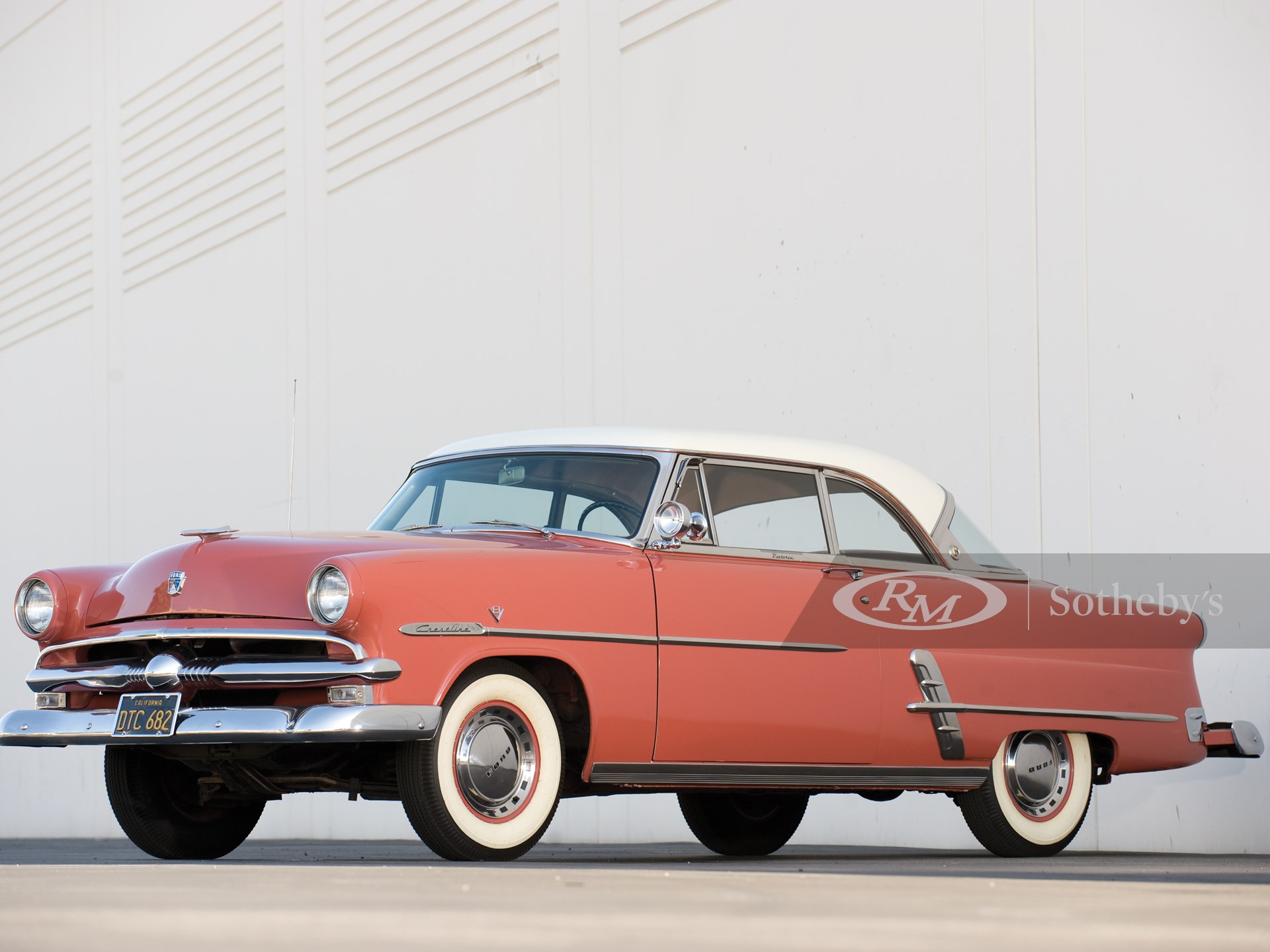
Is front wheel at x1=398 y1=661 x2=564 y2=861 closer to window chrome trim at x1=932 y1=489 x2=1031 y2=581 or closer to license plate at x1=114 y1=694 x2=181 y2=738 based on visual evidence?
license plate at x1=114 y1=694 x2=181 y2=738

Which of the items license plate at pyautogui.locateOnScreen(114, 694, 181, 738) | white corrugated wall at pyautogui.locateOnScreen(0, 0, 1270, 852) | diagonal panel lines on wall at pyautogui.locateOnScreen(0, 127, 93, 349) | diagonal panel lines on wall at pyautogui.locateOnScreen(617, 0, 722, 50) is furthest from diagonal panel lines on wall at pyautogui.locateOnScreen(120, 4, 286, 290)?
license plate at pyautogui.locateOnScreen(114, 694, 181, 738)

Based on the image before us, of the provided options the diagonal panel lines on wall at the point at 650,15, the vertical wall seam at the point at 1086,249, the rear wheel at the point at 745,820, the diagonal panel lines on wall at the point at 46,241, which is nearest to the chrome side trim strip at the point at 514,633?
the rear wheel at the point at 745,820

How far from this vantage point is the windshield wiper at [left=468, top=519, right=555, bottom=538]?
20.3ft

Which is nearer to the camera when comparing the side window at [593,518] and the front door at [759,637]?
the front door at [759,637]

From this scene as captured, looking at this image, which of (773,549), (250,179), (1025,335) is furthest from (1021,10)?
(250,179)

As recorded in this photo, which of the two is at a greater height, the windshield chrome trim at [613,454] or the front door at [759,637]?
the windshield chrome trim at [613,454]

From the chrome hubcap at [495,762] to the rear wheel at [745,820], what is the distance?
2.56 metres

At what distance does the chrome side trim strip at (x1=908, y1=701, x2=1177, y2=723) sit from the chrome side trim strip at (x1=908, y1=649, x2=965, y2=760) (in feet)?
0.07

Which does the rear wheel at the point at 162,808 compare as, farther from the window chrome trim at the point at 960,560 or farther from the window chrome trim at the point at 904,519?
the window chrome trim at the point at 960,560

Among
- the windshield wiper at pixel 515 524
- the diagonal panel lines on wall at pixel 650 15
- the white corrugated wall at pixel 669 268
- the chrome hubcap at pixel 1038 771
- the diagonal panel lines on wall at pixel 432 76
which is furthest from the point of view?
the diagonal panel lines on wall at pixel 432 76

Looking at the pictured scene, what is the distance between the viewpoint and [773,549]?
6.44 metres

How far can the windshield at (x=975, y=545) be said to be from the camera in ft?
23.8

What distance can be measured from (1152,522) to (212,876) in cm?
594

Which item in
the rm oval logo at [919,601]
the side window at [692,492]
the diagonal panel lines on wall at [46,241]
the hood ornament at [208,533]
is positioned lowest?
the rm oval logo at [919,601]
